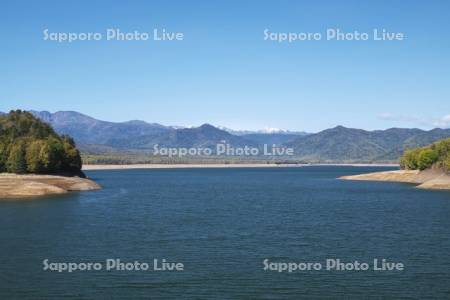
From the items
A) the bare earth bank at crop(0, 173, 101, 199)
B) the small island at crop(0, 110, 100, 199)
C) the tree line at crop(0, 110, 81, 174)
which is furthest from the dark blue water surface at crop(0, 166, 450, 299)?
the tree line at crop(0, 110, 81, 174)

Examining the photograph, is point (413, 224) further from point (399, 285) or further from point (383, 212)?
point (399, 285)

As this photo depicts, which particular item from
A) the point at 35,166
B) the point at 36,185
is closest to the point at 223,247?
the point at 36,185

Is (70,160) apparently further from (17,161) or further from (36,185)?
(36,185)

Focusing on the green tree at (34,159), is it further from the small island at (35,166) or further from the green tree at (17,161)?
the green tree at (17,161)

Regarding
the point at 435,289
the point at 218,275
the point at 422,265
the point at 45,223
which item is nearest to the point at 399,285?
the point at 435,289

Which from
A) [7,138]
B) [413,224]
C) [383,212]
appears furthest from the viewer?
[7,138]

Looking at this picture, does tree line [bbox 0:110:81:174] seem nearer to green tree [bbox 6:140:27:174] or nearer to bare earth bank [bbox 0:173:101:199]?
green tree [bbox 6:140:27:174]
